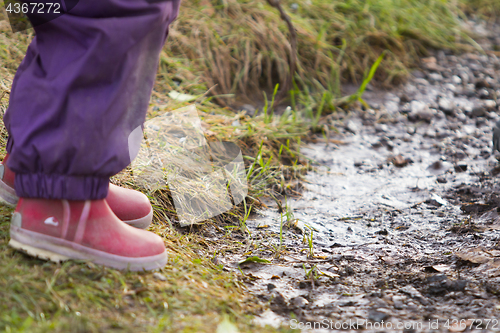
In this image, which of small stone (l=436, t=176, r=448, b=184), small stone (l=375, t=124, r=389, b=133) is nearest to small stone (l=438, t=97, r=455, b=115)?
small stone (l=375, t=124, r=389, b=133)

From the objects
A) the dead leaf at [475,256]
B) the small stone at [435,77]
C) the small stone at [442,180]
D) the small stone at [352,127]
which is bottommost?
the small stone at [352,127]

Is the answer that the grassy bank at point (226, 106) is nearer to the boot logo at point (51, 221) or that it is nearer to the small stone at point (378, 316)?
the boot logo at point (51, 221)

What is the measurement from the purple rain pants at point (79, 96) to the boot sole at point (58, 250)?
0.41 ft

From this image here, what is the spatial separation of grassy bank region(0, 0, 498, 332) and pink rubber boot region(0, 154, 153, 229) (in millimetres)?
65

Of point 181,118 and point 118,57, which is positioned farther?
point 181,118

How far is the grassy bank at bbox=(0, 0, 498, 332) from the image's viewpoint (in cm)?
112

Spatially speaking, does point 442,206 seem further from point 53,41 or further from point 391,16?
point 391,16

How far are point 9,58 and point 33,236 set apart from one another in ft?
5.26

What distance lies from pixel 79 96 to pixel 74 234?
394mm

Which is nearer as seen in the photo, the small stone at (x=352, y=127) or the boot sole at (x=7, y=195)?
the boot sole at (x=7, y=195)

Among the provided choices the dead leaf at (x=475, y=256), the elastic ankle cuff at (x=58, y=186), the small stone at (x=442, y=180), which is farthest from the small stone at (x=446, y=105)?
the elastic ankle cuff at (x=58, y=186)

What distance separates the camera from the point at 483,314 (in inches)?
49.9

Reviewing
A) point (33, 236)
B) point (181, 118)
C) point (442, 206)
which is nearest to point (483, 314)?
point (442, 206)

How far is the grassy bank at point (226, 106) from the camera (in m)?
1.12
